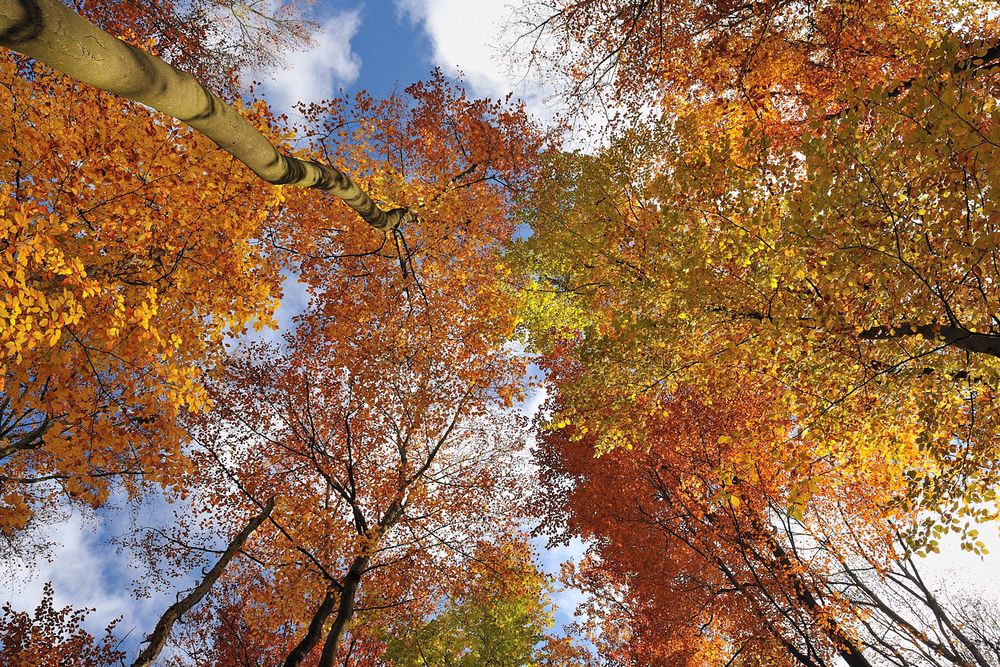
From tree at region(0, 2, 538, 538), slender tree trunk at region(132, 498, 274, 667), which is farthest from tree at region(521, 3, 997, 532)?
slender tree trunk at region(132, 498, 274, 667)

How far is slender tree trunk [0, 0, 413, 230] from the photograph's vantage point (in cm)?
214

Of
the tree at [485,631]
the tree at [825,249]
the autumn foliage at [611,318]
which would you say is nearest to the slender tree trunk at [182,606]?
the autumn foliage at [611,318]

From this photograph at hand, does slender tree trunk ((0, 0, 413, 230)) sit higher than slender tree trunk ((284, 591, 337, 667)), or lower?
higher

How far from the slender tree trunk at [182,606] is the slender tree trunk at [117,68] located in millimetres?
8772

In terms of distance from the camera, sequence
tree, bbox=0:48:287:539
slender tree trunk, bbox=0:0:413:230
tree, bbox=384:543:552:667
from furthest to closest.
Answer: tree, bbox=384:543:552:667 → tree, bbox=0:48:287:539 → slender tree trunk, bbox=0:0:413:230

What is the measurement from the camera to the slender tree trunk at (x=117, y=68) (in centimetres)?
214

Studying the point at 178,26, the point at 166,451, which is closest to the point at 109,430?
the point at 166,451

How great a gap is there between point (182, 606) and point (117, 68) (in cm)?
985

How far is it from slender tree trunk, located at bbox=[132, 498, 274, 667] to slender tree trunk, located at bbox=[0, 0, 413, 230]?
8.77 m

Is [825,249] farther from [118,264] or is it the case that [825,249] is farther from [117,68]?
[118,264]

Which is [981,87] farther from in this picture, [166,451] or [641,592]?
[641,592]

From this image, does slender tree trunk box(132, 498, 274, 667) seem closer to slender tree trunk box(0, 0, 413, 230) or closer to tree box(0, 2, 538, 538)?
tree box(0, 2, 538, 538)

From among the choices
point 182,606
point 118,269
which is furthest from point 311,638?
point 118,269

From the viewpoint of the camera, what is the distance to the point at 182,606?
8.51 m
